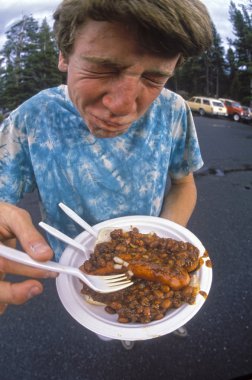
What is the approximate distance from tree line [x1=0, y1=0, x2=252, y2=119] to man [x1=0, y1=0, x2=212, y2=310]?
874cm

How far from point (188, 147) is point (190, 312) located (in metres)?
0.98

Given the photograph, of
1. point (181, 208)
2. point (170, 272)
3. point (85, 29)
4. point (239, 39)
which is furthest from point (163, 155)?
point (239, 39)

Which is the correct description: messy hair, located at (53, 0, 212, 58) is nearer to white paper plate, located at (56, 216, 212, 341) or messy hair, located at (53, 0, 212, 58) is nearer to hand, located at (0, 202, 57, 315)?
hand, located at (0, 202, 57, 315)

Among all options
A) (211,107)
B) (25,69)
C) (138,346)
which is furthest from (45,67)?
(138,346)

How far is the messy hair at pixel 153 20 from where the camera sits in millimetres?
925

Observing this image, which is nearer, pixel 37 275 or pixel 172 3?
pixel 172 3

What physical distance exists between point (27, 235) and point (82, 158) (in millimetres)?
581

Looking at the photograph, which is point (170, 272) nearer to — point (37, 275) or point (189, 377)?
point (37, 275)

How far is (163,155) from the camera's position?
1.66 metres

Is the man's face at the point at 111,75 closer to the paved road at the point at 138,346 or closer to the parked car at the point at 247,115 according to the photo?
the paved road at the point at 138,346

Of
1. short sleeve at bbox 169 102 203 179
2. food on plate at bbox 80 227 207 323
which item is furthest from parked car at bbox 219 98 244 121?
food on plate at bbox 80 227 207 323

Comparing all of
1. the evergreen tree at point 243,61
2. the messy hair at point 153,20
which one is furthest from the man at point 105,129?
the evergreen tree at point 243,61

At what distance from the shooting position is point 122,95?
109 cm

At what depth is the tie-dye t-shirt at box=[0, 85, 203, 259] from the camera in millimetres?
1490
